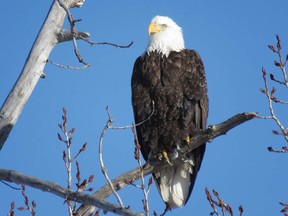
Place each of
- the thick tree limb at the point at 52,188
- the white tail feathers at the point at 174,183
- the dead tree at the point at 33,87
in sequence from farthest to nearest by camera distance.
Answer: the white tail feathers at the point at 174,183 → the dead tree at the point at 33,87 → the thick tree limb at the point at 52,188

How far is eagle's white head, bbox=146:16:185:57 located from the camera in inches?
221

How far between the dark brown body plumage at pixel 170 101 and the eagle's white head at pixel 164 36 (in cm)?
27

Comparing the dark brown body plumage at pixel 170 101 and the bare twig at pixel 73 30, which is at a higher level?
the dark brown body plumage at pixel 170 101

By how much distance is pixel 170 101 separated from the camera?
16.7ft

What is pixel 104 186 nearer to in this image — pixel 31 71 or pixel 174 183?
pixel 31 71

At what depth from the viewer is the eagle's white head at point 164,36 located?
221 inches

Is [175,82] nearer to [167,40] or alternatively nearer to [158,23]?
[167,40]

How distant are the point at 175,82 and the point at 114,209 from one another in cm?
256

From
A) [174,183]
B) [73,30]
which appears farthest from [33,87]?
[174,183]

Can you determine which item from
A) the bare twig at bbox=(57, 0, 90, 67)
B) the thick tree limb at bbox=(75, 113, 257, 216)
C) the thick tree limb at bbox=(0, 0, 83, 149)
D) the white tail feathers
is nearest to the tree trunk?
the thick tree limb at bbox=(0, 0, 83, 149)

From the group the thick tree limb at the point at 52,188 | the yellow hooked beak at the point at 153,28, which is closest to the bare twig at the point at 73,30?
the thick tree limb at the point at 52,188

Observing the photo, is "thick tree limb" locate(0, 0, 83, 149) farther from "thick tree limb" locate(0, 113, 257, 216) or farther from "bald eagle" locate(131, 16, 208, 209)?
"bald eagle" locate(131, 16, 208, 209)

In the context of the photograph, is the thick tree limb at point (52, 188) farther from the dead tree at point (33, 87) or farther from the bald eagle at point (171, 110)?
the bald eagle at point (171, 110)

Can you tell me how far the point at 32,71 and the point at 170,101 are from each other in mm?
1907
